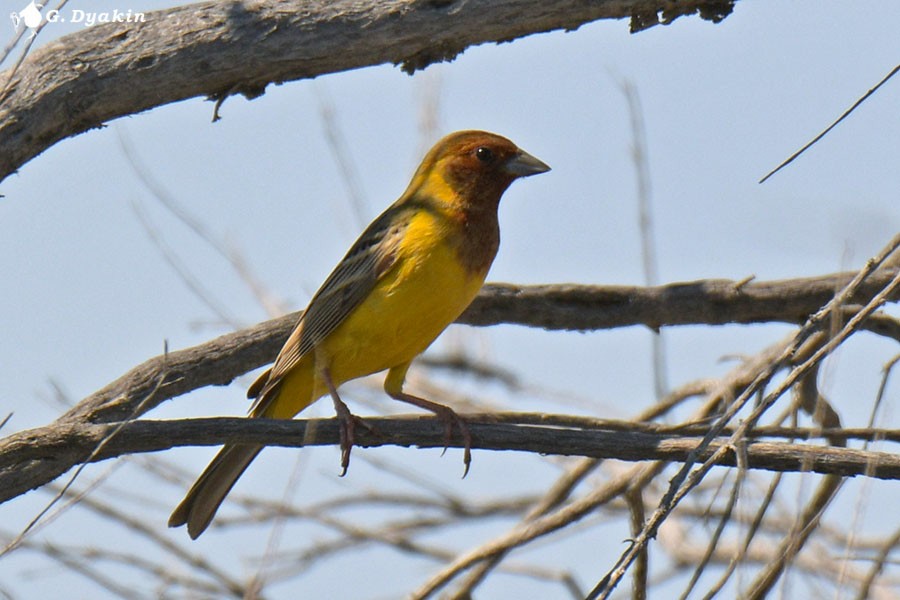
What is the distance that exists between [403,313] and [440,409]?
441mm

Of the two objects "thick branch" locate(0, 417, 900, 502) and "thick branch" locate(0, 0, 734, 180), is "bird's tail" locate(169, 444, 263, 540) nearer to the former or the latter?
"thick branch" locate(0, 417, 900, 502)

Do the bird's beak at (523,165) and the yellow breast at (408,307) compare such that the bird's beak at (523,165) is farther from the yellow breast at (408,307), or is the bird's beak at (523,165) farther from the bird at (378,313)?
the yellow breast at (408,307)

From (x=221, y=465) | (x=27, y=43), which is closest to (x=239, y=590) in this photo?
(x=221, y=465)

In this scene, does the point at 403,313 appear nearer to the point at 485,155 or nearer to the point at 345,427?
the point at 345,427

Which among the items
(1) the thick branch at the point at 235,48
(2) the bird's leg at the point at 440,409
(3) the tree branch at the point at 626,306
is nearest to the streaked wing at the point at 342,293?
(3) the tree branch at the point at 626,306

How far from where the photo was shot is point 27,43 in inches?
138

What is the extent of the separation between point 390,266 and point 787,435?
1620mm

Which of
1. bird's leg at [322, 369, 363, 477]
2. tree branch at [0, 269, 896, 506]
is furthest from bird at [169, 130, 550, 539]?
tree branch at [0, 269, 896, 506]

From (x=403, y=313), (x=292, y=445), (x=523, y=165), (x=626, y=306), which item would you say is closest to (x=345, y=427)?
(x=403, y=313)

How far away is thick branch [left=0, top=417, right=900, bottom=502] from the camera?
142 inches

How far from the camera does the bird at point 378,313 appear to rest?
Answer: 4.87 metres

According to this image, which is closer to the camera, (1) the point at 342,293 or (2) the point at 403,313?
(2) the point at 403,313

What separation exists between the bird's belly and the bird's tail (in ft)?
1.69

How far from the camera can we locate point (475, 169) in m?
5.54
